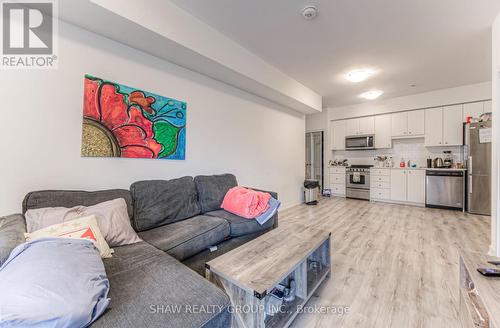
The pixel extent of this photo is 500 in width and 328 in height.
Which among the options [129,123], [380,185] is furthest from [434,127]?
[129,123]

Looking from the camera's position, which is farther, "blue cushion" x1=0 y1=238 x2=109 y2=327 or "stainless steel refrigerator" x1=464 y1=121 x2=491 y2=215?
"stainless steel refrigerator" x1=464 y1=121 x2=491 y2=215

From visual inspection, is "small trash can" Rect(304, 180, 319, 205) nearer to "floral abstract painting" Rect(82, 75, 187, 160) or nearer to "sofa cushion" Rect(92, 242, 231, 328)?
"floral abstract painting" Rect(82, 75, 187, 160)

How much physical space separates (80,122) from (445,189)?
20.8 feet

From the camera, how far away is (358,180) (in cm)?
552

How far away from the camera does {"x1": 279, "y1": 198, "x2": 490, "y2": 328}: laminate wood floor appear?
146 centimetres

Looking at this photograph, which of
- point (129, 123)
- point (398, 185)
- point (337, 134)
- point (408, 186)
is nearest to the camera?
point (129, 123)

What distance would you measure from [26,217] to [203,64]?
224cm

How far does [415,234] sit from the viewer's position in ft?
9.84

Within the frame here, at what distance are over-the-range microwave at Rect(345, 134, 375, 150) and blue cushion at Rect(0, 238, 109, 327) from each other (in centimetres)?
600

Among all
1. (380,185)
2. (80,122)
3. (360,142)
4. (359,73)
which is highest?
(359,73)

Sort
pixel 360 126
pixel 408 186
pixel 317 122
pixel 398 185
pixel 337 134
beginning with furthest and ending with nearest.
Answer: pixel 317 122 → pixel 337 134 → pixel 360 126 → pixel 398 185 → pixel 408 186

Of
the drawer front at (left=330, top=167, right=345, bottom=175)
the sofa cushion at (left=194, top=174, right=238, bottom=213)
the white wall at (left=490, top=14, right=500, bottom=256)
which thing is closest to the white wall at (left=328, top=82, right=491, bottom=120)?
the drawer front at (left=330, top=167, right=345, bottom=175)

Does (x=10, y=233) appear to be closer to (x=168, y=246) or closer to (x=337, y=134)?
(x=168, y=246)

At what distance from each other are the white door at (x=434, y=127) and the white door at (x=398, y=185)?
0.87 m
